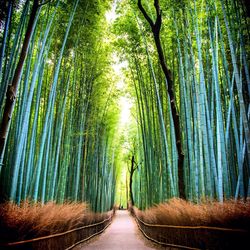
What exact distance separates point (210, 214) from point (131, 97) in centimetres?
713

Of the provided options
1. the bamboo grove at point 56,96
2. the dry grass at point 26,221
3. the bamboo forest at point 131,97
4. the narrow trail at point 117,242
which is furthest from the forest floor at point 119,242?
the dry grass at point 26,221

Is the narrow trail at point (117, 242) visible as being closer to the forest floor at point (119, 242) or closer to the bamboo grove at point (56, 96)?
the forest floor at point (119, 242)

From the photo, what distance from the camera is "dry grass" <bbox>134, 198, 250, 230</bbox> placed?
2115 millimetres

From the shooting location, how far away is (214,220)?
2.69m

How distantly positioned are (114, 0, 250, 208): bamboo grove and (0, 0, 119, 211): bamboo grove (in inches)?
39.5

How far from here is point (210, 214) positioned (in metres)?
2.78

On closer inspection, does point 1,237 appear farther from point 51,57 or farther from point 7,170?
point 51,57

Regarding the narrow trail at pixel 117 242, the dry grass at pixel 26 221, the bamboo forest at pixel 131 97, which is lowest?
the narrow trail at pixel 117 242

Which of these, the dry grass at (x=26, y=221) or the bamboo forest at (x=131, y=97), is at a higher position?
the bamboo forest at (x=131, y=97)

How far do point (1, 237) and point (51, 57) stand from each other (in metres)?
4.64

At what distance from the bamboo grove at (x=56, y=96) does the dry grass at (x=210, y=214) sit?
211 cm

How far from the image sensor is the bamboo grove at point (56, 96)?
13.3ft

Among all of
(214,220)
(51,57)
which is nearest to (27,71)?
(51,57)

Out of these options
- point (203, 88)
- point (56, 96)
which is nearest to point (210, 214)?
point (203, 88)
